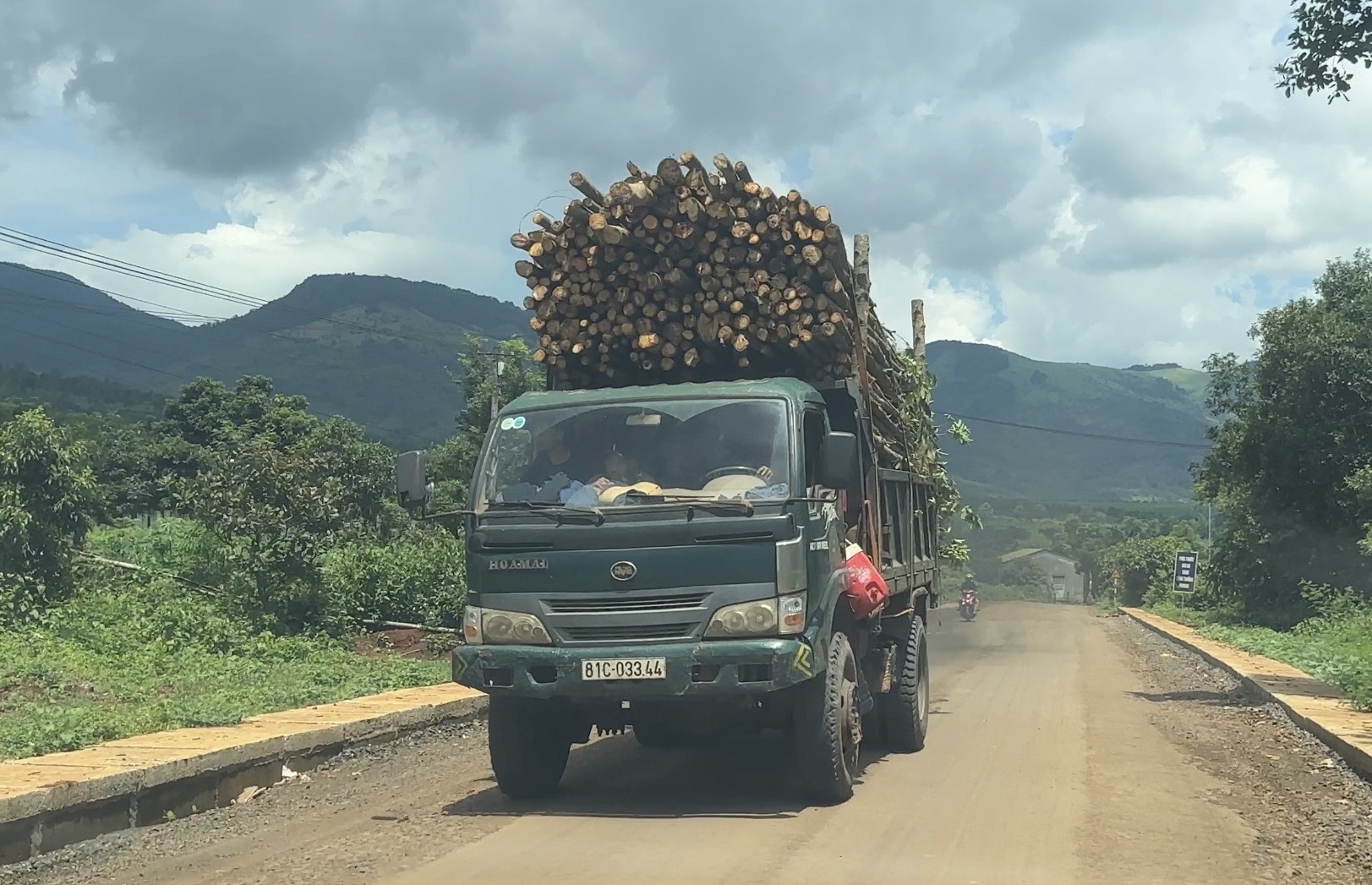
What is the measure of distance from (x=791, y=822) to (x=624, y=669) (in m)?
1.26

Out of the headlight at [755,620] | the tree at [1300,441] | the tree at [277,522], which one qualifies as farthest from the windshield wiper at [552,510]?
the tree at [1300,441]

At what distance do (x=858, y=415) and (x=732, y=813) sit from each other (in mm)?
2767

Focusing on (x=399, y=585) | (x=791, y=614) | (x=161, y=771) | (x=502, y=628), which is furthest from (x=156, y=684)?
(x=791, y=614)

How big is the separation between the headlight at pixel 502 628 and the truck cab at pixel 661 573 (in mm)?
10

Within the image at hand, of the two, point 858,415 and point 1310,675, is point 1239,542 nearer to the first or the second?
point 1310,675

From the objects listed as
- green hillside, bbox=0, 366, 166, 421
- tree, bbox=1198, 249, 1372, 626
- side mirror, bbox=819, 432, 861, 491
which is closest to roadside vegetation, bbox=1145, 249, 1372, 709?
tree, bbox=1198, 249, 1372, 626

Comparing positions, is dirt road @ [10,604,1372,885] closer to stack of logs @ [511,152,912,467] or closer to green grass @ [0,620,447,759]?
green grass @ [0,620,447,759]

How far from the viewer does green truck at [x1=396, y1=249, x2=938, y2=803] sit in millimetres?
6914

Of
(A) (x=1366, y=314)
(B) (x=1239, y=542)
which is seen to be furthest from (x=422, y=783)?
(B) (x=1239, y=542)

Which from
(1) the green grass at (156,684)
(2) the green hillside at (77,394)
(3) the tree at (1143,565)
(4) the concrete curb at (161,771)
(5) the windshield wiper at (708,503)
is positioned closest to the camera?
(4) the concrete curb at (161,771)

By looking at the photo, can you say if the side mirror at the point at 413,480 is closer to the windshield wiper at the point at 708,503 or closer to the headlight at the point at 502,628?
the headlight at the point at 502,628

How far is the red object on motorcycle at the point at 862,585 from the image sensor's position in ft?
25.8

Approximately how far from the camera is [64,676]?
1288cm

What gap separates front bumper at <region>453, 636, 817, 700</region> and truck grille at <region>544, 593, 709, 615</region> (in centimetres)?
19
